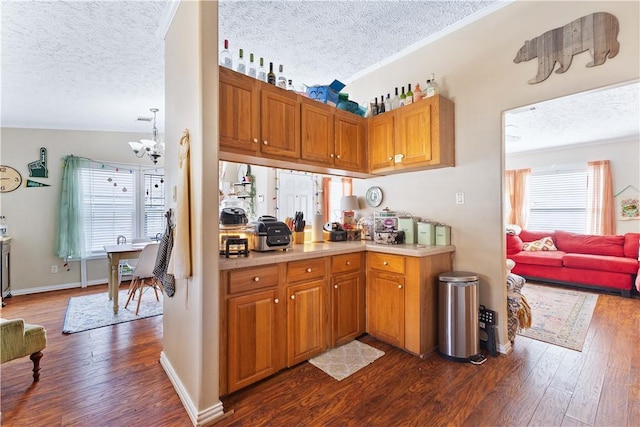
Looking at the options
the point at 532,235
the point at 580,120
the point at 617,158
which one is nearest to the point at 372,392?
the point at 580,120

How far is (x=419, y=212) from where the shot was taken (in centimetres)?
297

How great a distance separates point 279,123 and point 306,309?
5.04ft

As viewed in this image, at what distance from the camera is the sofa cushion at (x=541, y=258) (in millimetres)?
4703

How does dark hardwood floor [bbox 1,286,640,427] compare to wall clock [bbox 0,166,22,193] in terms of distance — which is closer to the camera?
dark hardwood floor [bbox 1,286,640,427]

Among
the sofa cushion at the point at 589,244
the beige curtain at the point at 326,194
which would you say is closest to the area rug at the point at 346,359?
the beige curtain at the point at 326,194

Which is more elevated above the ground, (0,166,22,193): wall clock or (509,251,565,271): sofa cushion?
(0,166,22,193): wall clock

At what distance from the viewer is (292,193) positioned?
12.0ft

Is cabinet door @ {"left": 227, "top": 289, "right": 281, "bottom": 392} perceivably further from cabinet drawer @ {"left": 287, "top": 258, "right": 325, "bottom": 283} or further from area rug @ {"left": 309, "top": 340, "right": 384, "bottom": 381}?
area rug @ {"left": 309, "top": 340, "right": 384, "bottom": 381}

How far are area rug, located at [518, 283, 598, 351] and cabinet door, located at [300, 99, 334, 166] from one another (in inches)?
106

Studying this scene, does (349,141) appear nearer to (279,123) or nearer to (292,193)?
(279,123)

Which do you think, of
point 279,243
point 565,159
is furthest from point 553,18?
point 565,159

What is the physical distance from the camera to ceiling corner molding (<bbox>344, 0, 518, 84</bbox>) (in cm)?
238

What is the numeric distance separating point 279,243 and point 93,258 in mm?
4392

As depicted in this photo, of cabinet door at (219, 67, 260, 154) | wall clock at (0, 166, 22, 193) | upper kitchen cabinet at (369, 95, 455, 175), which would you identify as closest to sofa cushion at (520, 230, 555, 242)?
upper kitchen cabinet at (369, 95, 455, 175)
